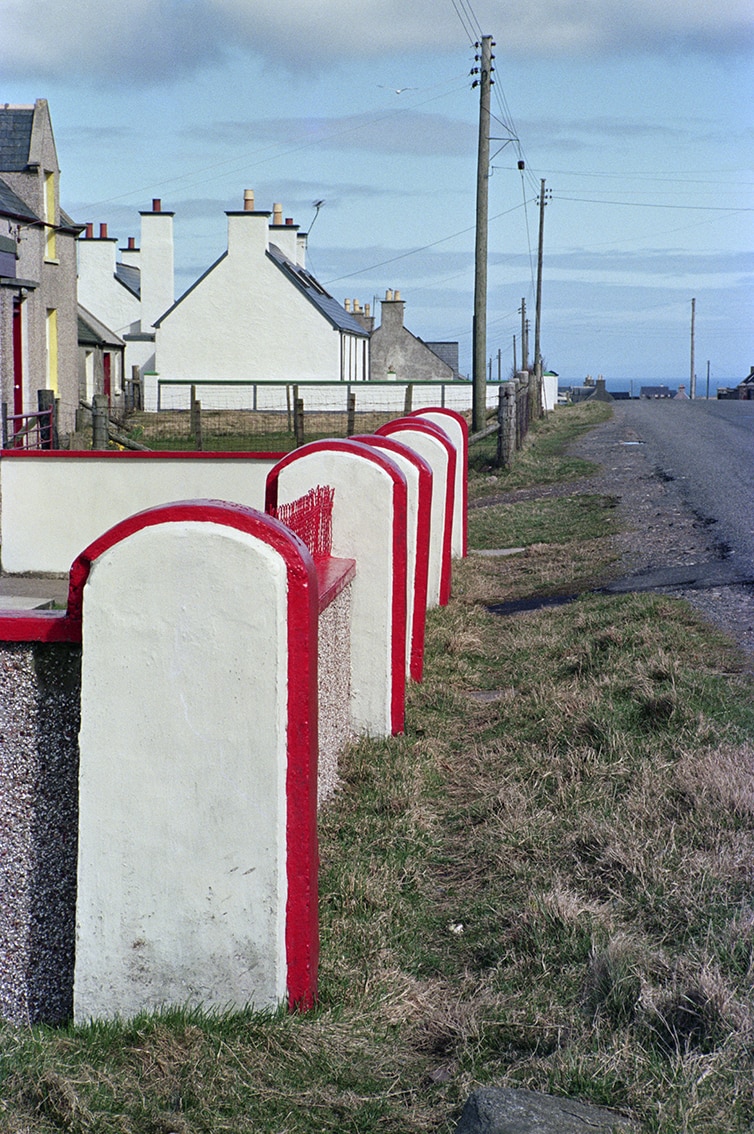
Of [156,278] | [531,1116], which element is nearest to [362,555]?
[531,1116]

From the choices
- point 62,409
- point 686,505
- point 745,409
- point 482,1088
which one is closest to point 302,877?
point 482,1088

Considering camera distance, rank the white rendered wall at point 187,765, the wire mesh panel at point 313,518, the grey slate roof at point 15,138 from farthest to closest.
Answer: the grey slate roof at point 15,138
the wire mesh panel at point 313,518
the white rendered wall at point 187,765

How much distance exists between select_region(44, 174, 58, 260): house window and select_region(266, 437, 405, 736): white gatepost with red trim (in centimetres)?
2126

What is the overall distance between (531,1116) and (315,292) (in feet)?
162

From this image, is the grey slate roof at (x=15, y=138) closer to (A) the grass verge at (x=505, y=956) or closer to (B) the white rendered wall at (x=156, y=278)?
(A) the grass verge at (x=505, y=956)

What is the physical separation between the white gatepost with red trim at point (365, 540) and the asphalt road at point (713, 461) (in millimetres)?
4543

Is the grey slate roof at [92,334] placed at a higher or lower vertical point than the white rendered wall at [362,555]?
higher

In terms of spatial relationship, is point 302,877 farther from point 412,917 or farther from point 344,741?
point 344,741

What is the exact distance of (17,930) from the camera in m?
3.70

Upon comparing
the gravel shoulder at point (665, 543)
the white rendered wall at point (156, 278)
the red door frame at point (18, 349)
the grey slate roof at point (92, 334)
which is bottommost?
the gravel shoulder at point (665, 543)

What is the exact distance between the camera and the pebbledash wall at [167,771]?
3443mm

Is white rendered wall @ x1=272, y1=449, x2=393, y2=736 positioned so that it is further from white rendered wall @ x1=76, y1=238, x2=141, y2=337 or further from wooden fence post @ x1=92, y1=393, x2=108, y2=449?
white rendered wall @ x1=76, y1=238, x2=141, y2=337

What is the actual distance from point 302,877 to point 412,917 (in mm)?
880

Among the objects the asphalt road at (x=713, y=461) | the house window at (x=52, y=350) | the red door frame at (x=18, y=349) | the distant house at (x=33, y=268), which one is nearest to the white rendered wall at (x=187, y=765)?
the asphalt road at (x=713, y=461)
